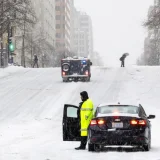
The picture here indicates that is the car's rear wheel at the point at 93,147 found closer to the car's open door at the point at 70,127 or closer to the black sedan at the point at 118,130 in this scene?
the black sedan at the point at 118,130

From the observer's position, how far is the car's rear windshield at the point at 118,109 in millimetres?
12906

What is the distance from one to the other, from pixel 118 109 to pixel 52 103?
14.9m

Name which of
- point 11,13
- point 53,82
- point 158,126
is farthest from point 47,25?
point 158,126

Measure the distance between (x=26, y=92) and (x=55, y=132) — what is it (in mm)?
12349

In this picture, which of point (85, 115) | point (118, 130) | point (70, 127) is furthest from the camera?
point (70, 127)

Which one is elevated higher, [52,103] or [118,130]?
[118,130]

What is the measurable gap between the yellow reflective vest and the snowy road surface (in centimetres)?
62

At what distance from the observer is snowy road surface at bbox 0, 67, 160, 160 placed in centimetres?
1249

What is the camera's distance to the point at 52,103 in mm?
27703

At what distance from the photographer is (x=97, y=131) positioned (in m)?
12.4

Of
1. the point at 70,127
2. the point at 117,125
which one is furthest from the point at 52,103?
the point at 117,125

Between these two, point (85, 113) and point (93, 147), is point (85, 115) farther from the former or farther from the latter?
point (93, 147)

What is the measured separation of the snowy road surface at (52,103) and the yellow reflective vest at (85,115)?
62cm

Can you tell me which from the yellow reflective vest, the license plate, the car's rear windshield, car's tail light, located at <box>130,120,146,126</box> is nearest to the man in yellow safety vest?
the yellow reflective vest
